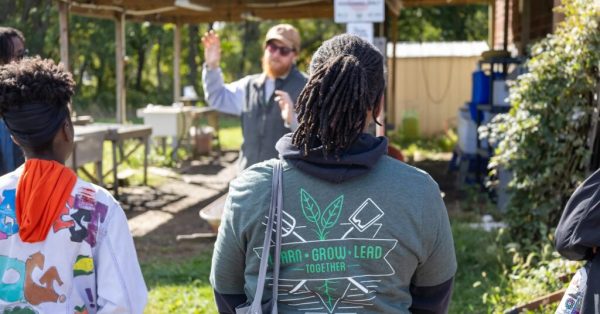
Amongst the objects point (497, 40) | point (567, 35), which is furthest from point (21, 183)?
point (497, 40)

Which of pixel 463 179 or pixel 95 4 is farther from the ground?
pixel 95 4

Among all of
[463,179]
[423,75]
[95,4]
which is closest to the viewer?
[95,4]

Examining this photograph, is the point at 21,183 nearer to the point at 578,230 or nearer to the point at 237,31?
the point at 578,230

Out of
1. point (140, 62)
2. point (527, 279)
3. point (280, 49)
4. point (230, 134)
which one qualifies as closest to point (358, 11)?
point (280, 49)

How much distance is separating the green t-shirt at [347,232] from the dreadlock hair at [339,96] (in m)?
0.11

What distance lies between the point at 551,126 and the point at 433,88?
14.8 metres

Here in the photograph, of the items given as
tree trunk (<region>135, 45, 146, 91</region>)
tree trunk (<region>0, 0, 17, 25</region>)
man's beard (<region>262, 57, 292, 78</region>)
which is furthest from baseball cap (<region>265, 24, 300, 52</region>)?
tree trunk (<region>135, 45, 146, 91</region>)

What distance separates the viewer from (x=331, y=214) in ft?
6.89

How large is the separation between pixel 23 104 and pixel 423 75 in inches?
721

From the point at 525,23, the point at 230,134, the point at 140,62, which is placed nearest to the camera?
the point at 525,23

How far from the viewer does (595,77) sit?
5438 mm

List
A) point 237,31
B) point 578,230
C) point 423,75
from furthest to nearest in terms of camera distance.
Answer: point 237,31
point 423,75
point 578,230

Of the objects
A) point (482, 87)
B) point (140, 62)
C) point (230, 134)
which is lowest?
point (230, 134)

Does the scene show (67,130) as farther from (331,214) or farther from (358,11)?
(358,11)
